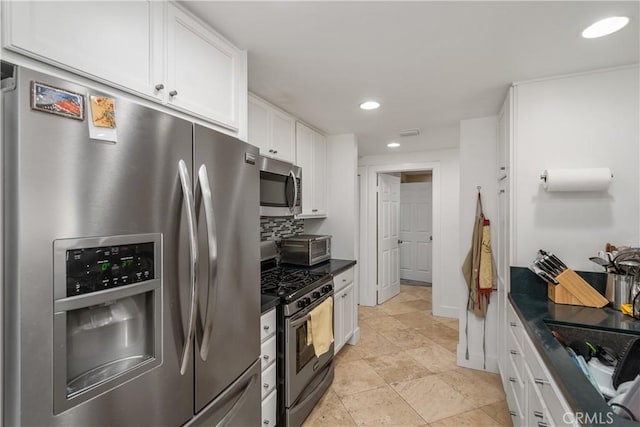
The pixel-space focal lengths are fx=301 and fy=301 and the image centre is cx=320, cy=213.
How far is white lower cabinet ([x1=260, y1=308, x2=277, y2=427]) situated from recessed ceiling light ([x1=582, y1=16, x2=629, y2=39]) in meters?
2.25

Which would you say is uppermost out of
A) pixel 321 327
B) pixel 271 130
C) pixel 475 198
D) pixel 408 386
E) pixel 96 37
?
pixel 271 130

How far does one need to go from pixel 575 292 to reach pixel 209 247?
6.91ft

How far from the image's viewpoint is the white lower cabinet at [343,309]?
2893mm

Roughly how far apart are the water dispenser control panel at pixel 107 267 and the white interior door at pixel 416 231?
5.81 m

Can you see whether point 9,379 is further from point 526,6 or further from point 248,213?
point 526,6

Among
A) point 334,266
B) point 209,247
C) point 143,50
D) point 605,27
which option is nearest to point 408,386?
point 334,266

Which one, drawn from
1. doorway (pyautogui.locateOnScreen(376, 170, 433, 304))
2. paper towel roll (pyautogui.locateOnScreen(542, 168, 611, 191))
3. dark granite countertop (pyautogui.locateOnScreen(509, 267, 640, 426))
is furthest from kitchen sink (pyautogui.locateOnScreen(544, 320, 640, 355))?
doorway (pyautogui.locateOnScreen(376, 170, 433, 304))

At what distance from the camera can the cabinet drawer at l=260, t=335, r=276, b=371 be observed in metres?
1.77

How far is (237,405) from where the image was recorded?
1.43 meters

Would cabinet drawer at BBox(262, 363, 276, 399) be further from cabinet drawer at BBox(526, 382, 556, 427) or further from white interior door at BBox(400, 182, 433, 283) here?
white interior door at BBox(400, 182, 433, 283)

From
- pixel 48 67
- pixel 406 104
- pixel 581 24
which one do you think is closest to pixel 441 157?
pixel 406 104

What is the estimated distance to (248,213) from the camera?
1486 millimetres

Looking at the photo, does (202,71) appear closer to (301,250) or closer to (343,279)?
(301,250)

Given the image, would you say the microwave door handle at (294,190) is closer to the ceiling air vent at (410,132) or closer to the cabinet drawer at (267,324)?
the cabinet drawer at (267,324)
